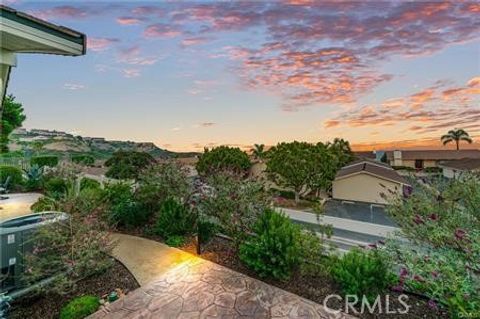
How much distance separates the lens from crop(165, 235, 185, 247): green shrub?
269 inches

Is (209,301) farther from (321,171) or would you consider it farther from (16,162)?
(321,171)

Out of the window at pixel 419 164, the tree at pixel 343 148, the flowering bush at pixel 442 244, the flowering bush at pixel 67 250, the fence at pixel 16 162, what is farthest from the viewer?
the window at pixel 419 164

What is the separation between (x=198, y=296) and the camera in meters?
4.70

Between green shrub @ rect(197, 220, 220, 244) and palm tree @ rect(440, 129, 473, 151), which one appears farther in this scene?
palm tree @ rect(440, 129, 473, 151)

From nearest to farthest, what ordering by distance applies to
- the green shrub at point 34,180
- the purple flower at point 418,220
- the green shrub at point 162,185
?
the purple flower at point 418,220, the green shrub at point 162,185, the green shrub at point 34,180

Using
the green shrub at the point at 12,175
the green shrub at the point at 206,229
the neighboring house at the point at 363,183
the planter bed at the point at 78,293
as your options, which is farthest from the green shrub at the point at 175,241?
the neighboring house at the point at 363,183

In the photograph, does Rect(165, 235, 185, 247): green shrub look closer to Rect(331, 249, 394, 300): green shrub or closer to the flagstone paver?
the flagstone paver

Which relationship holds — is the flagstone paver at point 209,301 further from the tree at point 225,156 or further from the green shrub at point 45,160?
the tree at point 225,156

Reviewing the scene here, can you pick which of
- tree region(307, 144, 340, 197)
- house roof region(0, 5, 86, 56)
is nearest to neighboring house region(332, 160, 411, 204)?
tree region(307, 144, 340, 197)

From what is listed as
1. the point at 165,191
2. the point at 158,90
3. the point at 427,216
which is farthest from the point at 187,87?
the point at 427,216

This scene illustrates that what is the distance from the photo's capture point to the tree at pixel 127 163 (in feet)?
31.8

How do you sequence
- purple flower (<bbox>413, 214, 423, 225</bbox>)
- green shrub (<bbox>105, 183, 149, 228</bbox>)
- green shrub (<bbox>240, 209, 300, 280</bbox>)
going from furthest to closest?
1. green shrub (<bbox>105, 183, 149, 228</bbox>)
2. green shrub (<bbox>240, 209, 300, 280</bbox>)
3. purple flower (<bbox>413, 214, 423, 225</bbox>)

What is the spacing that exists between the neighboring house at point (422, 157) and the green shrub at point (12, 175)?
157 feet

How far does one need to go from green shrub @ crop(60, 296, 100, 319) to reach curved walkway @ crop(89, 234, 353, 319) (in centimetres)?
14
